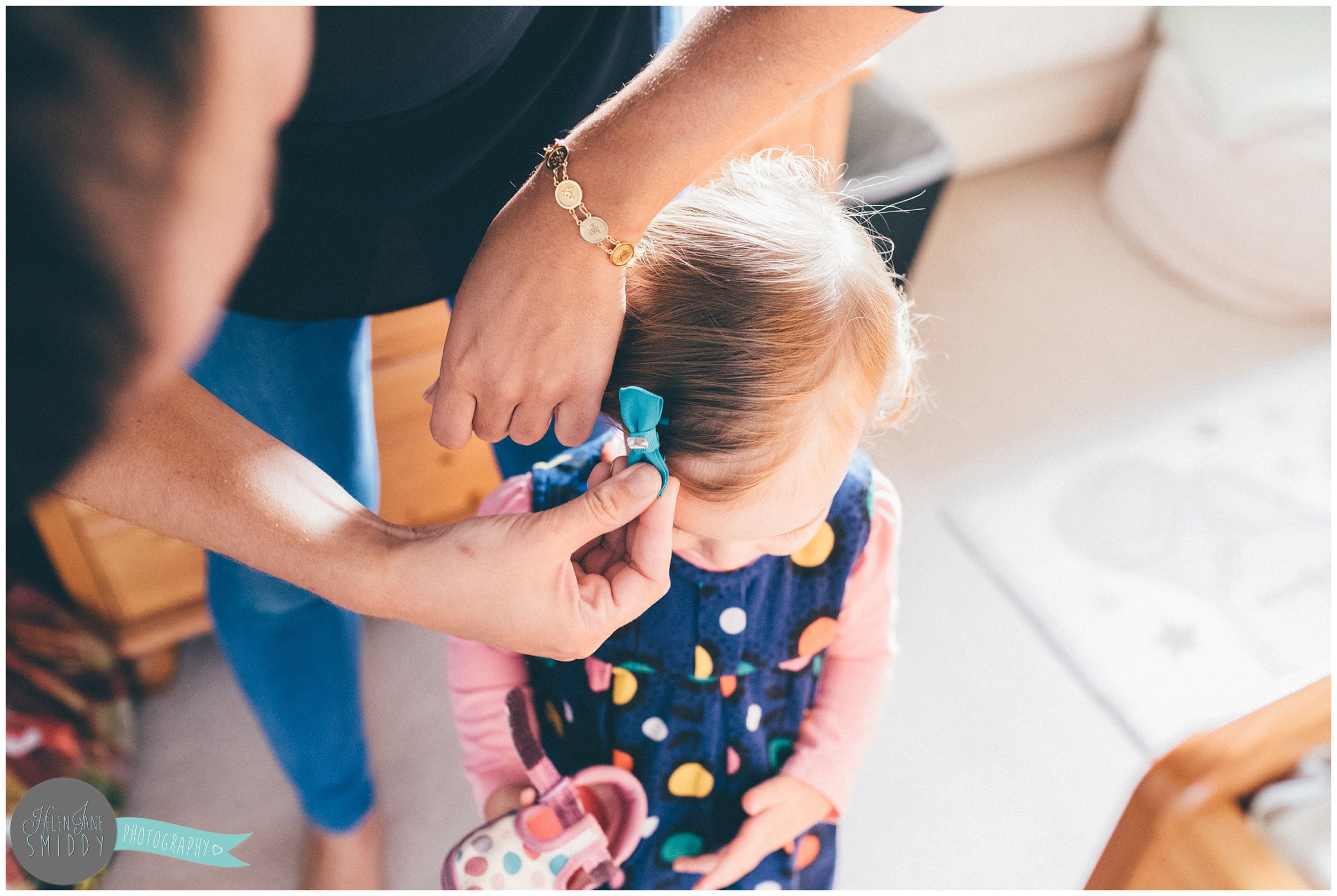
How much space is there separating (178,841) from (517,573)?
0.37 meters

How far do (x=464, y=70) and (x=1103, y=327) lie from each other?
1.43m

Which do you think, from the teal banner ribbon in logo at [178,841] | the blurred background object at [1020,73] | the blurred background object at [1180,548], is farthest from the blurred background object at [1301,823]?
the blurred background object at [1020,73]

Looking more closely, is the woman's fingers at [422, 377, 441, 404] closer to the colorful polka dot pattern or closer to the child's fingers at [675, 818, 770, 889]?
the colorful polka dot pattern

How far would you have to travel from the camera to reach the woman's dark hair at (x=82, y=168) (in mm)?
239

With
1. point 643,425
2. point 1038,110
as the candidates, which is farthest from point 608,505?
point 1038,110

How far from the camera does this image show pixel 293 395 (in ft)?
2.15

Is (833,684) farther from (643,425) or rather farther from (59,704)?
(59,704)

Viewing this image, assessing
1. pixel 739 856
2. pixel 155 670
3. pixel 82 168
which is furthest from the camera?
pixel 155 670

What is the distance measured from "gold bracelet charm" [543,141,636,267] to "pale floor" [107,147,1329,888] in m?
0.53

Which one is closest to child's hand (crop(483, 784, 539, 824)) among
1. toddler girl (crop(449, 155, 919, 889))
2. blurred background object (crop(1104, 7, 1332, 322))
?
toddler girl (crop(449, 155, 919, 889))

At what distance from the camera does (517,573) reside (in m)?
0.49

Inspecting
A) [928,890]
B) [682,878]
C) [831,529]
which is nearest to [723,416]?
[831,529]

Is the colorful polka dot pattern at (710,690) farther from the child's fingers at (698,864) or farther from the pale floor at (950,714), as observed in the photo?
the pale floor at (950,714)

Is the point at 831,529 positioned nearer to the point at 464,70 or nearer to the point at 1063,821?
the point at 464,70
